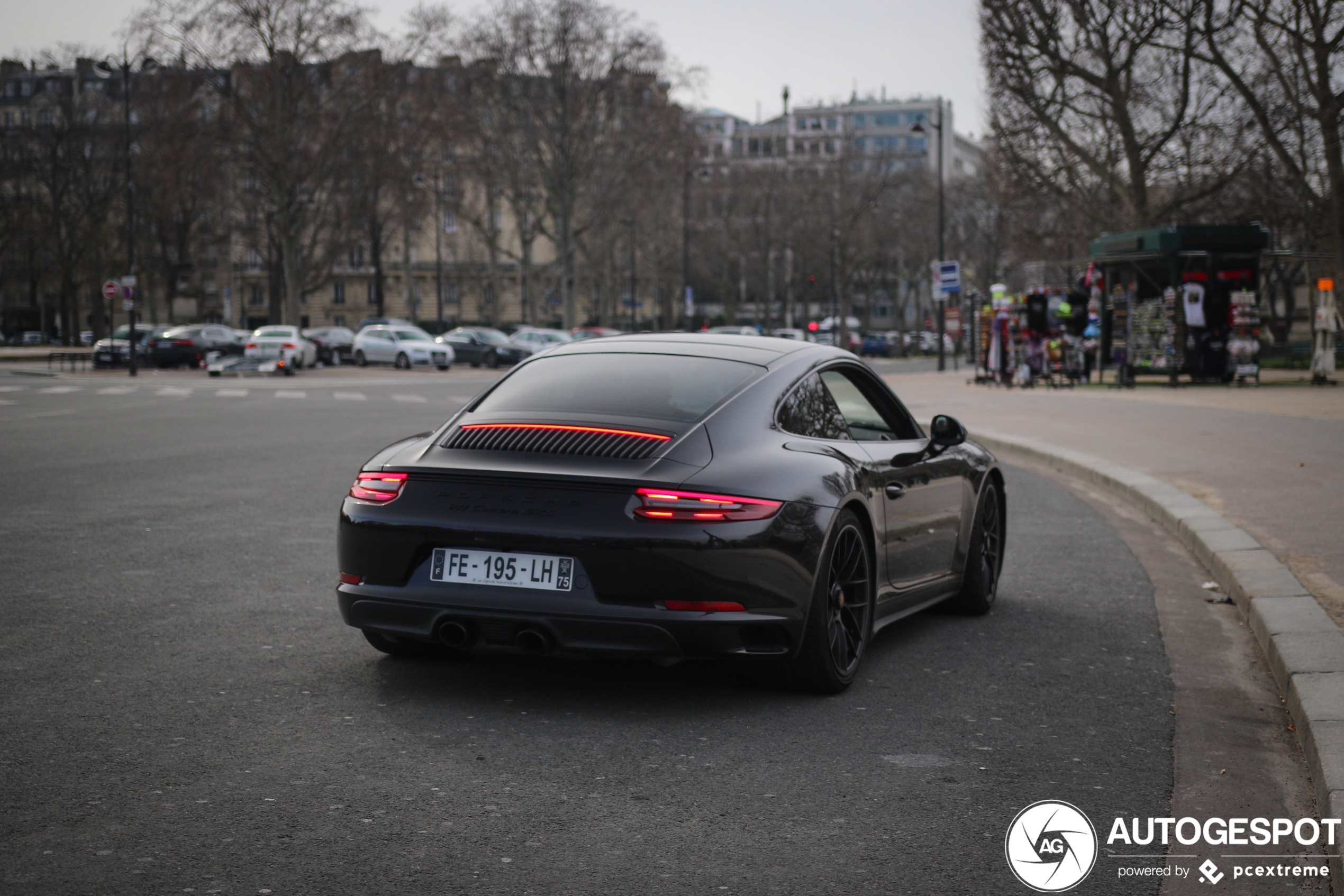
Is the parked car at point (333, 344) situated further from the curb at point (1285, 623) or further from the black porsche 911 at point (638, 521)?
the black porsche 911 at point (638, 521)

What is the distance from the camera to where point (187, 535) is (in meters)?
9.62

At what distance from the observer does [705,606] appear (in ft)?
16.0

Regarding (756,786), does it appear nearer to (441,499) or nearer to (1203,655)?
(441,499)

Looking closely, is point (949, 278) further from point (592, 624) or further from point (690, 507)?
point (592, 624)

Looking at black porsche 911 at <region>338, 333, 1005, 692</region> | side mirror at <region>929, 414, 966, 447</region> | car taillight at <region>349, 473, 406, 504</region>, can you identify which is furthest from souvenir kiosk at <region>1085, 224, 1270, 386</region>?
car taillight at <region>349, 473, 406, 504</region>

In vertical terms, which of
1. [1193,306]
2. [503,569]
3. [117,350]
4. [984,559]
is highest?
[1193,306]

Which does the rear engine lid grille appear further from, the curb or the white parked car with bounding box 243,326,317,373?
the white parked car with bounding box 243,326,317,373

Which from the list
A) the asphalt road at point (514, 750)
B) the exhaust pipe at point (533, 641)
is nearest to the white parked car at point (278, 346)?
the asphalt road at point (514, 750)

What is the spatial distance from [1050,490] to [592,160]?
2253 inches

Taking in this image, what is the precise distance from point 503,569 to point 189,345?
166 feet

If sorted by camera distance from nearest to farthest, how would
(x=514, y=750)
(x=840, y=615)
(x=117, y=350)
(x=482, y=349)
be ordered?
(x=514, y=750)
(x=840, y=615)
(x=117, y=350)
(x=482, y=349)

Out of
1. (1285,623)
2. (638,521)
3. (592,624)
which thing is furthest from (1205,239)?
(592,624)

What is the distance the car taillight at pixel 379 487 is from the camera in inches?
205

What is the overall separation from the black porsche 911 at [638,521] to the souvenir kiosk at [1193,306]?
85.9 ft
